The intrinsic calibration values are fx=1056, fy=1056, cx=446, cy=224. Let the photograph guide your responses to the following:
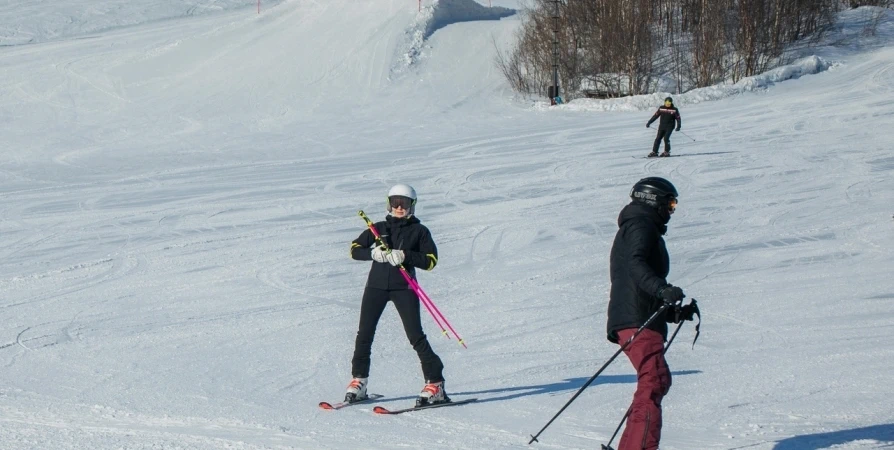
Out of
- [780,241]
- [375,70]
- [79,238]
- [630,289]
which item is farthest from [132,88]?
[630,289]

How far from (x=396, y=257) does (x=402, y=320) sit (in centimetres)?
50

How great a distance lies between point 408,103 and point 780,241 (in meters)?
19.9

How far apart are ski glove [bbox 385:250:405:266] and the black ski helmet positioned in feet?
5.70

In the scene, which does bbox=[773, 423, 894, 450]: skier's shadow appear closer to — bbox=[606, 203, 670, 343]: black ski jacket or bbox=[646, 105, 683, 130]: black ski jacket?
bbox=[606, 203, 670, 343]: black ski jacket

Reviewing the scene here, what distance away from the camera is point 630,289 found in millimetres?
5172

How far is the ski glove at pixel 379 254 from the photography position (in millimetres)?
6453

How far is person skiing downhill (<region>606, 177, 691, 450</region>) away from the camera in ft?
16.5

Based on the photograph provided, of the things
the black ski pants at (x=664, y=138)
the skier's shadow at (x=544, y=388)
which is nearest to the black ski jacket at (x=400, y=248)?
the skier's shadow at (x=544, y=388)

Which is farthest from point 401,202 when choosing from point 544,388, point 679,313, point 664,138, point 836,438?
point 664,138

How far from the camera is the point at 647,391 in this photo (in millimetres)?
5066

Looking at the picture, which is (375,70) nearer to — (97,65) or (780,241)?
(97,65)

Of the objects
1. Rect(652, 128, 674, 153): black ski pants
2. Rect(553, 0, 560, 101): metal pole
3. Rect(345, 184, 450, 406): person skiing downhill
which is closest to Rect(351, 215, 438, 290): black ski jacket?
Rect(345, 184, 450, 406): person skiing downhill

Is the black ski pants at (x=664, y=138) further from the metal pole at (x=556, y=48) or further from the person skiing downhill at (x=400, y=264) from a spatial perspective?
the person skiing downhill at (x=400, y=264)

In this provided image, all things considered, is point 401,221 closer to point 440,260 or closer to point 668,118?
point 440,260
